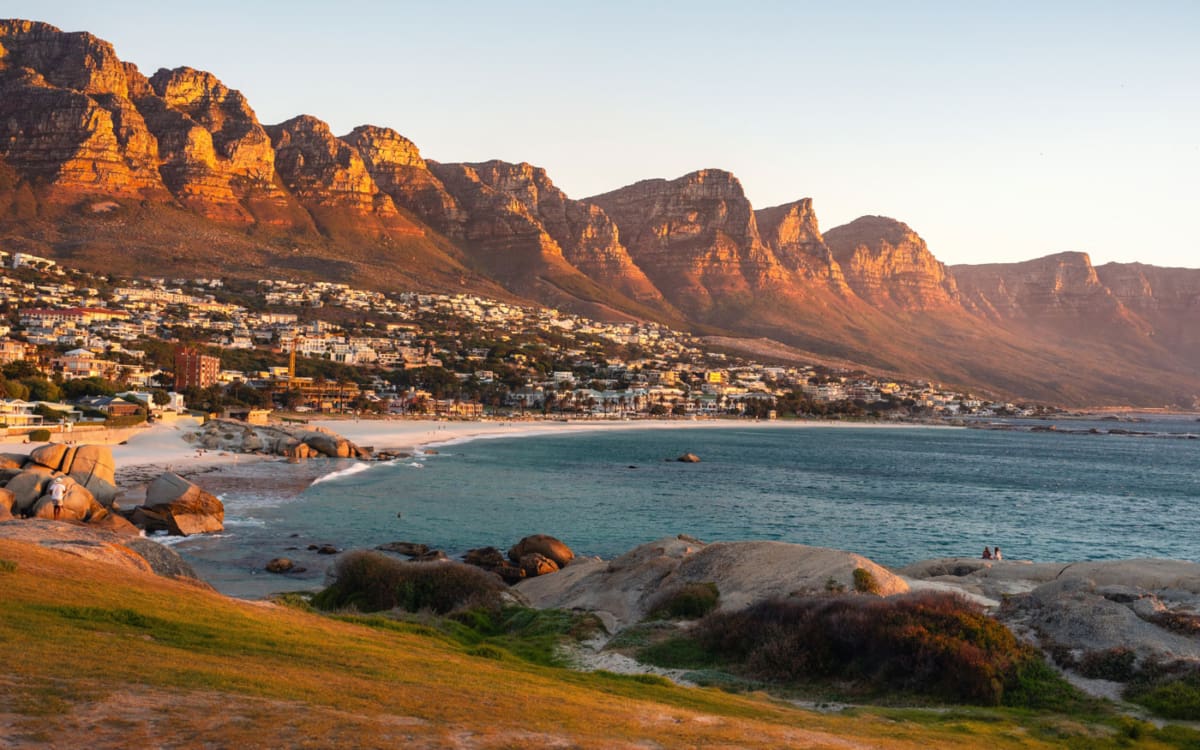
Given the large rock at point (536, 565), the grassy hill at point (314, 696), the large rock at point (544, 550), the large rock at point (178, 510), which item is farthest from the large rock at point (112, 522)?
the grassy hill at point (314, 696)

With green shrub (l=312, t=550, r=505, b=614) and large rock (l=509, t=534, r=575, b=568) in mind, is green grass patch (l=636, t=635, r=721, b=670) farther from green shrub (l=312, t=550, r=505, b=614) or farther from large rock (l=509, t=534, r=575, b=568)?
large rock (l=509, t=534, r=575, b=568)

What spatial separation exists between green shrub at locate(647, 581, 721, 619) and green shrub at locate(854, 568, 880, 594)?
3489 mm

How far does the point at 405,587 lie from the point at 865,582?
12316 mm

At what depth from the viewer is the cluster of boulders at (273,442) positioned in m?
77.1

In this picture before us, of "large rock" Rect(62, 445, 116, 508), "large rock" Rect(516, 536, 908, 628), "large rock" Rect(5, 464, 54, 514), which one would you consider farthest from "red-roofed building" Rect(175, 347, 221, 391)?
"large rock" Rect(516, 536, 908, 628)

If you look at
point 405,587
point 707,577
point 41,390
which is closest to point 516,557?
point 405,587

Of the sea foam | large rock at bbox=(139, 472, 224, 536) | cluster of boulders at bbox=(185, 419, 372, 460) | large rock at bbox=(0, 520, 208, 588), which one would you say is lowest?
the sea foam

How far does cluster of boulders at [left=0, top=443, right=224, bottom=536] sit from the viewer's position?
3459 cm

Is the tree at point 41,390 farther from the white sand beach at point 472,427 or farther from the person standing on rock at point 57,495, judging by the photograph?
the person standing on rock at point 57,495

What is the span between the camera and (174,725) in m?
8.42

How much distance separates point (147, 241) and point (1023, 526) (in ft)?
621

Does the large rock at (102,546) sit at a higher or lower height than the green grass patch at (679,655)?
higher

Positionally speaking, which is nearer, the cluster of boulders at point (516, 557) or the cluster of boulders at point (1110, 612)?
the cluster of boulders at point (1110, 612)

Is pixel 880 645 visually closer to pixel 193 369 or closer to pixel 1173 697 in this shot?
pixel 1173 697
